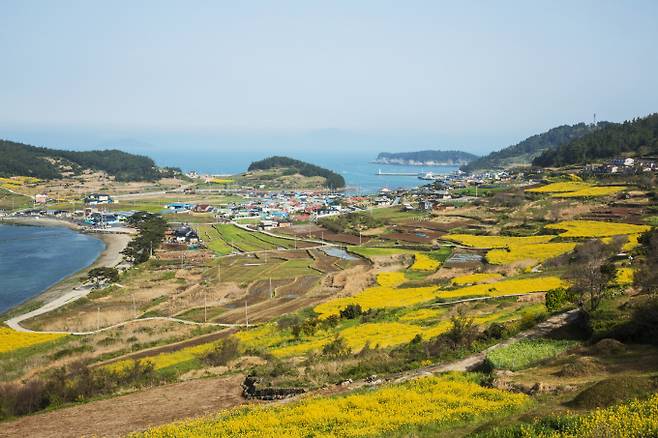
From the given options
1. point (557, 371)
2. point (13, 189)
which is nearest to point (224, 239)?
point (557, 371)

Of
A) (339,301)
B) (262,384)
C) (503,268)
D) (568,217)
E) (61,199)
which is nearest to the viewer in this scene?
(262,384)

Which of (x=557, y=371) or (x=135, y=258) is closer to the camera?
(x=557, y=371)

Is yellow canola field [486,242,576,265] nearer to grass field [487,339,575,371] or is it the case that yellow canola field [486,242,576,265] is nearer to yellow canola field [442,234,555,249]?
yellow canola field [442,234,555,249]

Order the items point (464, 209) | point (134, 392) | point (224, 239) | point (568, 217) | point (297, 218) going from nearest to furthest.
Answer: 1. point (134, 392)
2. point (568, 217)
3. point (224, 239)
4. point (464, 209)
5. point (297, 218)

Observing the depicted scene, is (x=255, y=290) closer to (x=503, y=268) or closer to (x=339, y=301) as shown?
(x=339, y=301)

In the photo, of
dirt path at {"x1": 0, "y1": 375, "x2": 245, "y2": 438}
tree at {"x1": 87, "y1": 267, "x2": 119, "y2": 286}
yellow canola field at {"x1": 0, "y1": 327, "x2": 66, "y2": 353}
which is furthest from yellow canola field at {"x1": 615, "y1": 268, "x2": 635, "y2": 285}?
tree at {"x1": 87, "y1": 267, "x2": 119, "y2": 286}

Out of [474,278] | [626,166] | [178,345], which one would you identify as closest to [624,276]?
[474,278]
